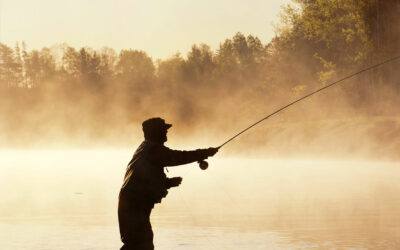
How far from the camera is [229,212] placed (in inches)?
570

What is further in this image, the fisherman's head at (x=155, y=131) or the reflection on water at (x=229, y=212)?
the reflection on water at (x=229, y=212)

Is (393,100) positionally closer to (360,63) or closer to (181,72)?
(360,63)

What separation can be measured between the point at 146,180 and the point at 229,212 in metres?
7.27

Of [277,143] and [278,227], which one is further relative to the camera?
[277,143]

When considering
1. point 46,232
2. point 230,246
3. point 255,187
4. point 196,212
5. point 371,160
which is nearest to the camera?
point 230,246

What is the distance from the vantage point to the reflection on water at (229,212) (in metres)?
11.0

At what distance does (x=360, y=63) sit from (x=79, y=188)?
29.1 metres

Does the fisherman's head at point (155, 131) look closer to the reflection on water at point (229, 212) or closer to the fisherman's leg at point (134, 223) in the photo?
the fisherman's leg at point (134, 223)

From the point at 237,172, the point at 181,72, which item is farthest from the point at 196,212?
the point at 181,72

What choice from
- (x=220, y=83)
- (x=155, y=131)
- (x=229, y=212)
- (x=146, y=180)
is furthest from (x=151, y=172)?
(x=220, y=83)

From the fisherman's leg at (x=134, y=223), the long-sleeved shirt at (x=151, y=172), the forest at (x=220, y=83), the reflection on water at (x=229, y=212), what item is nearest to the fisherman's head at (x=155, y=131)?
the long-sleeved shirt at (x=151, y=172)

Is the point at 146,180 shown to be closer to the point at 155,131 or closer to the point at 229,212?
the point at 155,131

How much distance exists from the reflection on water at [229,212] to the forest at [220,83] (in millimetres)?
12024

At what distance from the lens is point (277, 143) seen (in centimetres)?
4084
